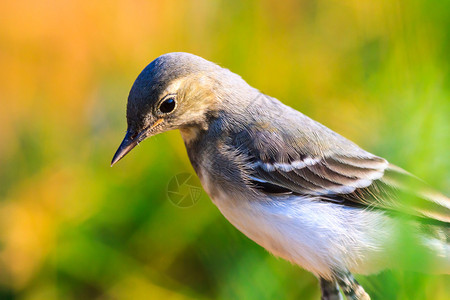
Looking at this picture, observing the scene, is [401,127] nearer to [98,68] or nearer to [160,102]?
[160,102]

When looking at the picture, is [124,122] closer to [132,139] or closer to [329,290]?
[132,139]

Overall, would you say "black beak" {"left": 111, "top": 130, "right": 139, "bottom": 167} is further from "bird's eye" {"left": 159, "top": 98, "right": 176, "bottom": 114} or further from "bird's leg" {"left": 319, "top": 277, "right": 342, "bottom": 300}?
"bird's leg" {"left": 319, "top": 277, "right": 342, "bottom": 300}

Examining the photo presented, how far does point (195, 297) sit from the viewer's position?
190 cm

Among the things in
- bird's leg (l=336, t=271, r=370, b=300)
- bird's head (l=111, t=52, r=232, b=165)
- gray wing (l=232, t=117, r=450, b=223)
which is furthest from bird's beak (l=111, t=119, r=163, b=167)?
bird's leg (l=336, t=271, r=370, b=300)

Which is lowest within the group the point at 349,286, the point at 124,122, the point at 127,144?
the point at 124,122

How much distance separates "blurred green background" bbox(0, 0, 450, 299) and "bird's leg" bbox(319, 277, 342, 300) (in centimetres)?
11

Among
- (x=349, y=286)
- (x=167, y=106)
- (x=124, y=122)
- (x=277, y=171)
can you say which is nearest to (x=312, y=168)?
(x=277, y=171)

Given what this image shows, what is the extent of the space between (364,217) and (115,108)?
55.1 inches

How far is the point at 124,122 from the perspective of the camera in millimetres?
2377

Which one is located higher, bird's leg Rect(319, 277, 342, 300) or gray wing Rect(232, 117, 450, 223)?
gray wing Rect(232, 117, 450, 223)

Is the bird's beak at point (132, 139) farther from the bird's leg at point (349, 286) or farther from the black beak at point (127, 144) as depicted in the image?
the bird's leg at point (349, 286)

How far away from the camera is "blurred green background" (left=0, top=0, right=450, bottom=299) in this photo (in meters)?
1.84

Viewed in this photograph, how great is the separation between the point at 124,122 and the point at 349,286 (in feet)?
4.49

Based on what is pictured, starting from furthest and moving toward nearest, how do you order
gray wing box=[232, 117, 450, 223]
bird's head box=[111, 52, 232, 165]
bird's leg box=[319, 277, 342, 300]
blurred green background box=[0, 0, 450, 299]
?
blurred green background box=[0, 0, 450, 299], bird's leg box=[319, 277, 342, 300], gray wing box=[232, 117, 450, 223], bird's head box=[111, 52, 232, 165]
